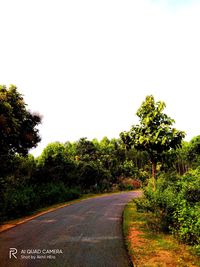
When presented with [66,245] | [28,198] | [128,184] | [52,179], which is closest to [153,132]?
[66,245]

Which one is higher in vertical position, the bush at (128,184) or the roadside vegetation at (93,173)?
the roadside vegetation at (93,173)

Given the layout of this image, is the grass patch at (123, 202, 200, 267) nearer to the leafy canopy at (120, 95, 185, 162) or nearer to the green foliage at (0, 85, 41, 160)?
the leafy canopy at (120, 95, 185, 162)

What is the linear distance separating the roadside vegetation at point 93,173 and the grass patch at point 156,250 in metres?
0.32

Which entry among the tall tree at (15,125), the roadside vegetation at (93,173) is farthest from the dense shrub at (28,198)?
the tall tree at (15,125)

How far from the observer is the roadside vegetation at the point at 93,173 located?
899 centimetres

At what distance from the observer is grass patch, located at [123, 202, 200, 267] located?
6.37 meters

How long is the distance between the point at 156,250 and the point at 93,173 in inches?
1129

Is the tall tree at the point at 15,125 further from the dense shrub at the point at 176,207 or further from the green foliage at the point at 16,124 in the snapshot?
the dense shrub at the point at 176,207

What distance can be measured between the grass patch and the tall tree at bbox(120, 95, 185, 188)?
4704 millimetres

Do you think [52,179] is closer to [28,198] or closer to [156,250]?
[28,198]

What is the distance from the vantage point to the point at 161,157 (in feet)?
48.8

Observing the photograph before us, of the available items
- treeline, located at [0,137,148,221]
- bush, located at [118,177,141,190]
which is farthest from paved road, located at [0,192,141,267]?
bush, located at [118,177,141,190]

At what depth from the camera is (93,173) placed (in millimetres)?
35906

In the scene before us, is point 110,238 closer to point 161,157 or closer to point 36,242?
point 36,242
